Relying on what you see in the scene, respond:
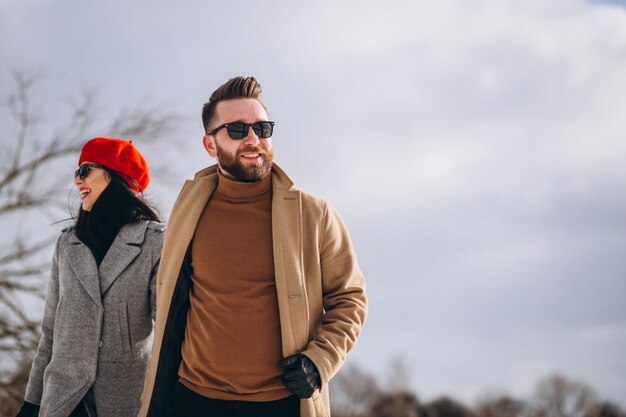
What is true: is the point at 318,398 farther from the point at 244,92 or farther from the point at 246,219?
the point at 244,92

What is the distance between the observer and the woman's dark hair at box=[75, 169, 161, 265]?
3.47 m

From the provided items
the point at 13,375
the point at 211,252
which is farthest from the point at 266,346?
the point at 13,375

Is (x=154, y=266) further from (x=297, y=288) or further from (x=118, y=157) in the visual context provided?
(x=297, y=288)

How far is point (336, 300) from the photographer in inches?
112

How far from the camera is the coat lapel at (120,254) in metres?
3.35

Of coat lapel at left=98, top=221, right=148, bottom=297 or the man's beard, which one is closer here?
the man's beard

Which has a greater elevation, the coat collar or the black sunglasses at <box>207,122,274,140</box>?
the black sunglasses at <box>207,122,274,140</box>

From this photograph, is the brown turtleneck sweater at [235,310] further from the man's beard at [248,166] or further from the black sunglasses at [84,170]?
the black sunglasses at [84,170]

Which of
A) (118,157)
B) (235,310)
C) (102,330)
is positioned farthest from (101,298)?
(235,310)

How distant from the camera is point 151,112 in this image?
13664 millimetres

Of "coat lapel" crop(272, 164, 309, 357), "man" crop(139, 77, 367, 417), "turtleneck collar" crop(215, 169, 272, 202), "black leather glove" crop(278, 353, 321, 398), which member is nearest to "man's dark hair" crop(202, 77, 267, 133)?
"man" crop(139, 77, 367, 417)

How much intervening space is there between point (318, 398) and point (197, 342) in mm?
569

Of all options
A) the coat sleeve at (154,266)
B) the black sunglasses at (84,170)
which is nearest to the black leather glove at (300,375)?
the coat sleeve at (154,266)

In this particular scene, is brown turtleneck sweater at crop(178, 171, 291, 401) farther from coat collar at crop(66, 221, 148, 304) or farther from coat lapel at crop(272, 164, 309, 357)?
coat collar at crop(66, 221, 148, 304)
